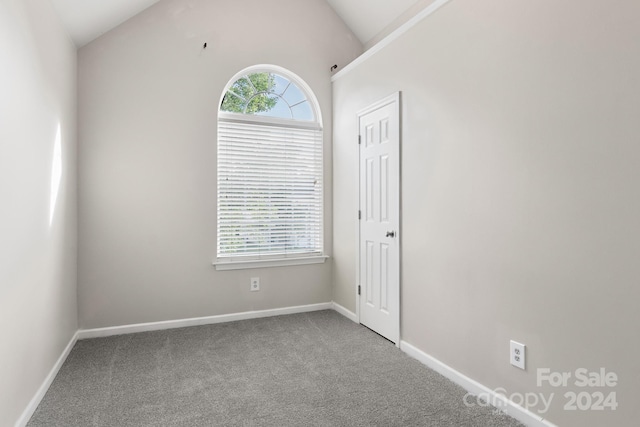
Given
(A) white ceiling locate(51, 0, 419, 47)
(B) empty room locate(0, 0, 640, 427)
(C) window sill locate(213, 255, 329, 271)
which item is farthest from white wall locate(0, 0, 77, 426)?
(C) window sill locate(213, 255, 329, 271)

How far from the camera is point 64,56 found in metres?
2.82

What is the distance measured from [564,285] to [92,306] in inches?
138

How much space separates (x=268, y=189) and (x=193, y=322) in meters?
1.48

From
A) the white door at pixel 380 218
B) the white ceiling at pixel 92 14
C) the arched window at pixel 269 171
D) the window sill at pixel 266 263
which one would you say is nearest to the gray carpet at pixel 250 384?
the white door at pixel 380 218

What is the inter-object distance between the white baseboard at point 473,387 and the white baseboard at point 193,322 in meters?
1.31

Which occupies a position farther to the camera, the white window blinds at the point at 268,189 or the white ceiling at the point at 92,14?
the white window blinds at the point at 268,189

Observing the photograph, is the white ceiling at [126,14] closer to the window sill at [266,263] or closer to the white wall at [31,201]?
the white wall at [31,201]

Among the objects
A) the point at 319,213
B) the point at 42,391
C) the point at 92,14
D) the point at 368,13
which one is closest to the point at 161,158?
the point at 92,14

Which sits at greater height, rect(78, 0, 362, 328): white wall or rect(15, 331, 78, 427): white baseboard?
rect(78, 0, 362, 328): white wall

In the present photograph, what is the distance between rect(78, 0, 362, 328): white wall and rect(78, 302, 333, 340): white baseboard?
5 cm

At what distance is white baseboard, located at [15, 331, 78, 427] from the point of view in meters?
1.98

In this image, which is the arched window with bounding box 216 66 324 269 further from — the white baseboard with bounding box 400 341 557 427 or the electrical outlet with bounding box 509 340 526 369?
the electrical outlet with bounding box 509 340 526 369

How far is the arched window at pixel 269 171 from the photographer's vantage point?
12.3 feet

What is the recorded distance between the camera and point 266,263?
3.86 metres
